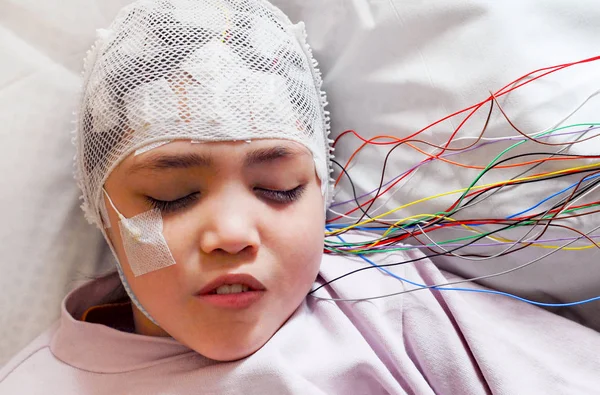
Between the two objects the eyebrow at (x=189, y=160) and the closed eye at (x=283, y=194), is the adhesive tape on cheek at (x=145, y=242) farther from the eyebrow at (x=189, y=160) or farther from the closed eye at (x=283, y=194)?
the closed eye at (x=283, y=194)

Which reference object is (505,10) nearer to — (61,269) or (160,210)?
(160,210)

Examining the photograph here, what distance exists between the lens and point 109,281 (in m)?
1.32

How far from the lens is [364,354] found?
1.06 meters

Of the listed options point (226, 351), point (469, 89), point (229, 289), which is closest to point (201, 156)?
point (229, 289)

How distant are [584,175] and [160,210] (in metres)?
0.80

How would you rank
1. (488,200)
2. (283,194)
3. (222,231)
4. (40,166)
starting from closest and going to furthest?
(222,231), (283,194), (488,200), (40,166)

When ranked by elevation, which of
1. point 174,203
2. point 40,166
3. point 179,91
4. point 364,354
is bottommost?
point 364,354

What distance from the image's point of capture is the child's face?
0.94 metres

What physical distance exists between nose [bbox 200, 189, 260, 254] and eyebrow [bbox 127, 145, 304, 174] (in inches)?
2.6

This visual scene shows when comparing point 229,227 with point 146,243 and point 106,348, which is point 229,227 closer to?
point 146,243

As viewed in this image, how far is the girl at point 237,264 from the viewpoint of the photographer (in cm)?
95

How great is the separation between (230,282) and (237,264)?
0.04m

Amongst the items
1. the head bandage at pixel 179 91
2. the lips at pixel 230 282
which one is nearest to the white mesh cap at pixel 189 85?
the head bandage at pixel 179 91

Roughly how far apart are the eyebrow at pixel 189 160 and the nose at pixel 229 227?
7cm
